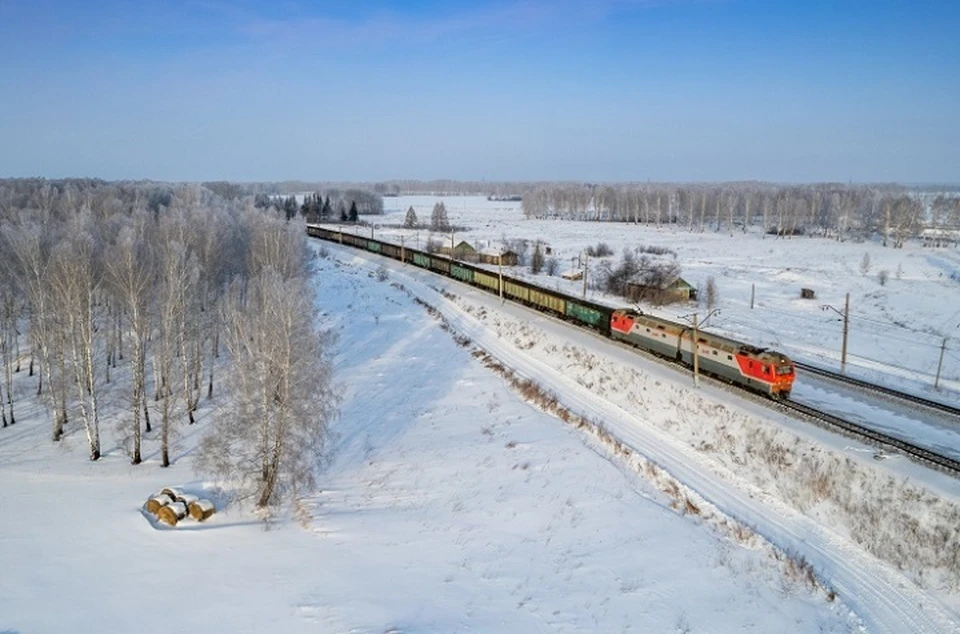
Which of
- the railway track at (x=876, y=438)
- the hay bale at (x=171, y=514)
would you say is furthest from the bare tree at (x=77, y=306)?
the railway track at (x=876, y=438)

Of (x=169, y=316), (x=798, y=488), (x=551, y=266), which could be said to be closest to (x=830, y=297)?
(x=551, y=266)

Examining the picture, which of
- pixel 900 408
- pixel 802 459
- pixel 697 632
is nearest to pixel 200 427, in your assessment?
pixel 697 632

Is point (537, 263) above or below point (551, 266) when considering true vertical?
above

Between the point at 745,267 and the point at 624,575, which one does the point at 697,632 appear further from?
the point at 745,267

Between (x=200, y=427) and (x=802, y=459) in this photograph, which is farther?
(x=200, y=427)

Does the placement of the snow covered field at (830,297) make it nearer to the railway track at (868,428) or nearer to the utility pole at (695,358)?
the railway track at (868,428)

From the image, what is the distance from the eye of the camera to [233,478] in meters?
23.3

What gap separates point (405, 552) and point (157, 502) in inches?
359

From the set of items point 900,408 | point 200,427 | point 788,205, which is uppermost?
point 788,205

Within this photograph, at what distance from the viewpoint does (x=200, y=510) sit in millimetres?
21828

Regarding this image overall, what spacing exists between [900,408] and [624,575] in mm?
18461

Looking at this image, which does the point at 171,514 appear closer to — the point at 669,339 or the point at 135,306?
the point at 135,306

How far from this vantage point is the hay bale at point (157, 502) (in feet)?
70.9

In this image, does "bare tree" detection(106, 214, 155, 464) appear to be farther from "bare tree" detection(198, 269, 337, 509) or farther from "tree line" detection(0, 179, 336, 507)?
"bare tree" detection(198, 269, 337, 509)
